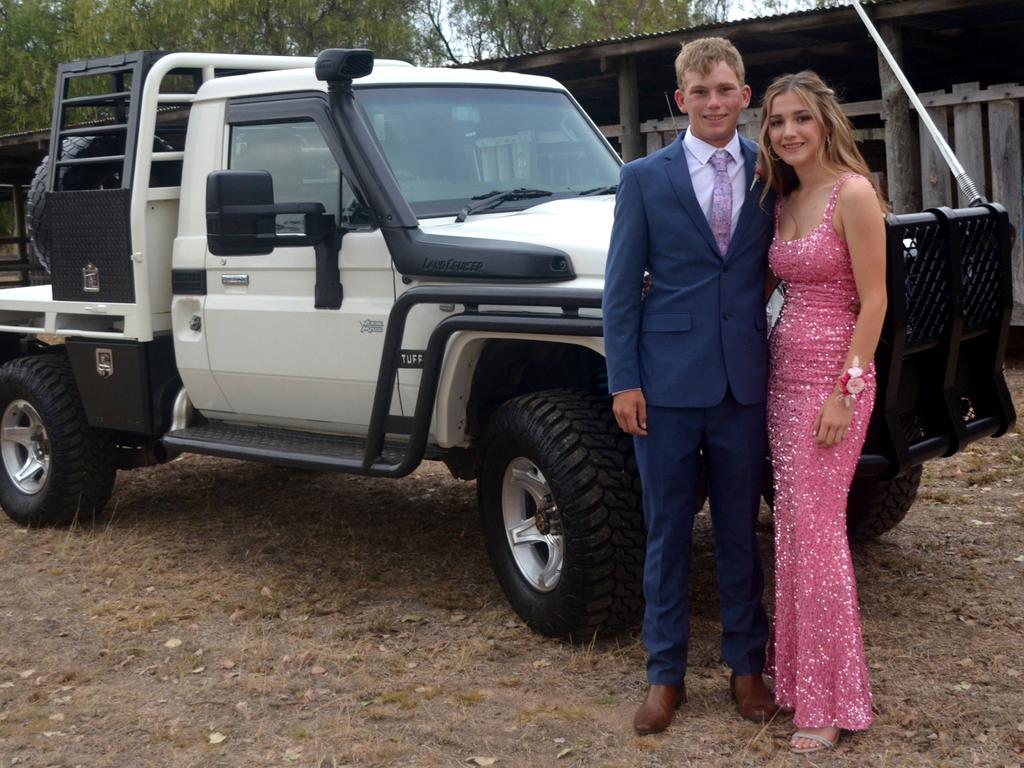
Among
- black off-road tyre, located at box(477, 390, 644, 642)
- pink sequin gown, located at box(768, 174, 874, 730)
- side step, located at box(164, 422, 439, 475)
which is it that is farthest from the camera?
side step, located at box(164, 422, 439, 475)

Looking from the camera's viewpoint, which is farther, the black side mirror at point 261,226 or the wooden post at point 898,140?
the wooden post at point 898,140

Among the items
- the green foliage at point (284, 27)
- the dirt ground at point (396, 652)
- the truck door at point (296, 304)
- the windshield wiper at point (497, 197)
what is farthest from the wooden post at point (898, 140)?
the green foliage at point (284, 27)

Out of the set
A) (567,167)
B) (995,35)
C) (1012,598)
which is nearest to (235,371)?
(567,167)

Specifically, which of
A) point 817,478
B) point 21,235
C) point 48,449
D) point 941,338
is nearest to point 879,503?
point 941,338

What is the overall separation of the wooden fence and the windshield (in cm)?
521

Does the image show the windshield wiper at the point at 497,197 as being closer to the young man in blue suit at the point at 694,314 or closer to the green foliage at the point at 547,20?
the young man in blue suit at the point at 694,314

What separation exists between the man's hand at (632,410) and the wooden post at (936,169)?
770 centimetres

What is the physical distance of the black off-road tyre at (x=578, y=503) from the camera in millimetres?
4449

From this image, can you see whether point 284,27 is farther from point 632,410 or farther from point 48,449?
point 632,410

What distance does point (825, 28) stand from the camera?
10.8 meters

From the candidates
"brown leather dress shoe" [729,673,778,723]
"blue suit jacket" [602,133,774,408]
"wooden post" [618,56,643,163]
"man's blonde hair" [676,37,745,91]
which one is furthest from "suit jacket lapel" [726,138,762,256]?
"wooden post" [618,56,643,163]

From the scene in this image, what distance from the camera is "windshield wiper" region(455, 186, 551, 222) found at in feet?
17.2

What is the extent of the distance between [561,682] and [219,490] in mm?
3879

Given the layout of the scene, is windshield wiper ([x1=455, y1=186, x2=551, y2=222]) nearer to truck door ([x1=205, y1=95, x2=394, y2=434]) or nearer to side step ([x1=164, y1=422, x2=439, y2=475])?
truck door ([x1=205, y1=95, x2=394, y2=434])
